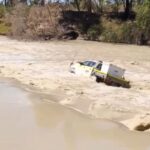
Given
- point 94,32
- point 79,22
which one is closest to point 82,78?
point 94,32

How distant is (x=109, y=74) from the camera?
2883 centimetres

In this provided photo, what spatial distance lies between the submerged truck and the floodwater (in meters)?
7.22

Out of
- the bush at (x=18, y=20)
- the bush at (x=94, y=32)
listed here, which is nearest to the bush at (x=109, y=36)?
the bush at (x=94, y=32)

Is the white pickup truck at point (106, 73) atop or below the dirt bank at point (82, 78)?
atop

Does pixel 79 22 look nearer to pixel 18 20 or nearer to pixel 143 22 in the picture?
pixel 18 20

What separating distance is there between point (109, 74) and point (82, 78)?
1940mm

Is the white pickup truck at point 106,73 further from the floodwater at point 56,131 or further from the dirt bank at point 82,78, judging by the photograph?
the floodwater at point 56,131

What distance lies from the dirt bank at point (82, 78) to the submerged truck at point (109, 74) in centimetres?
52

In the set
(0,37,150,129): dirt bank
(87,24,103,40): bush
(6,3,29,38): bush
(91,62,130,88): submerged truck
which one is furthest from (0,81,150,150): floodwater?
(6,3,29,38): bush

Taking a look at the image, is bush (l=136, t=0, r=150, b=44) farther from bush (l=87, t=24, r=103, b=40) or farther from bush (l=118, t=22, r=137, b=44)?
bush (l=87, t=24, r=103, b=40)

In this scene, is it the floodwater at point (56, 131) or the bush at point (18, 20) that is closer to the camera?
the floodwater at point (56, 131)

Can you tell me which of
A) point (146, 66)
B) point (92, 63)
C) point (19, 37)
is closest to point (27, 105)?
point (92, 63)

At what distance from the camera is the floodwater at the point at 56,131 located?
15672mm

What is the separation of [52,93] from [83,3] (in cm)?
4478
